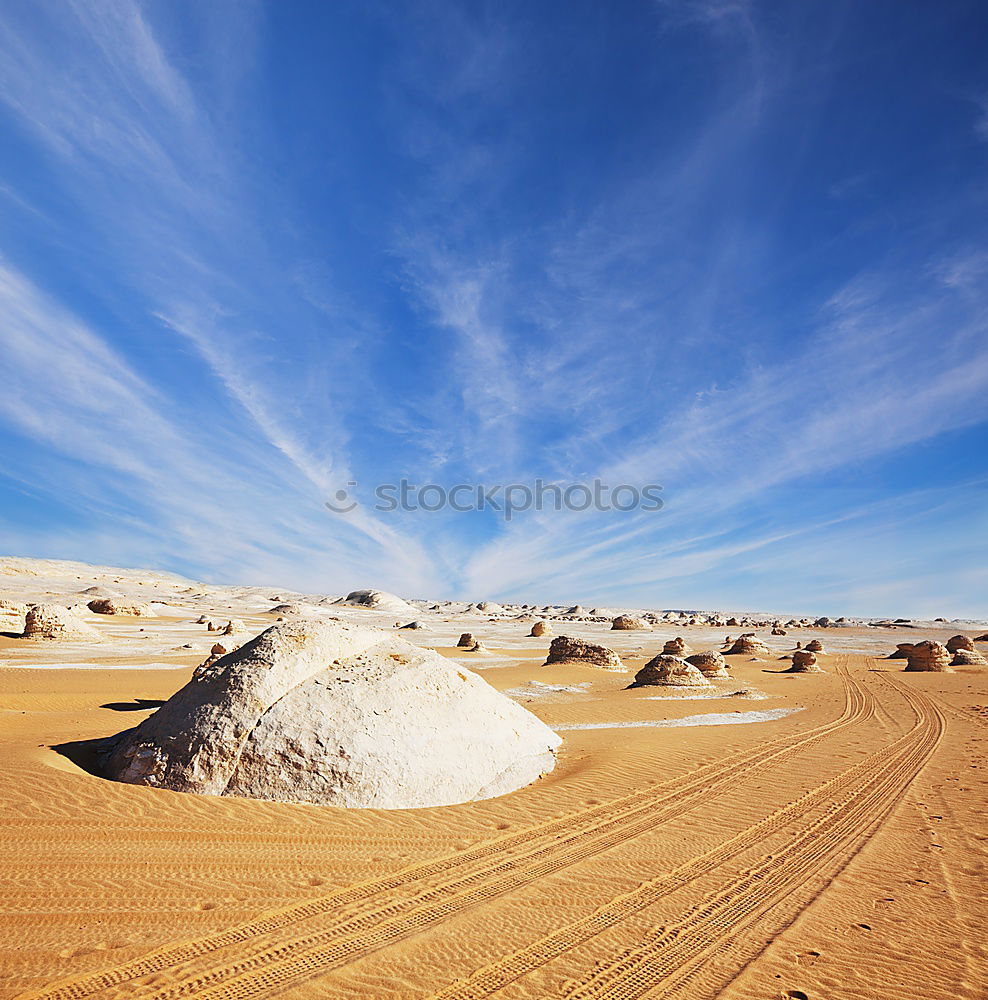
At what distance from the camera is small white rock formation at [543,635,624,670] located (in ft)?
84.1

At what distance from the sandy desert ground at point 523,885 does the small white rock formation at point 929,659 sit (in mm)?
24304

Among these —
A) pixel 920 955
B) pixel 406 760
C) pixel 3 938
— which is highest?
pixel 406 760

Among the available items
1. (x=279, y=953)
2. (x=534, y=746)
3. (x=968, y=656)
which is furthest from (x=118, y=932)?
(x=968, y=656)

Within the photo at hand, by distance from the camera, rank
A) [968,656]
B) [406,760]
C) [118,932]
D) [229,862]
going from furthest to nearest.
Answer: [968,656]
[406,760]
[229,862]
[118,932]

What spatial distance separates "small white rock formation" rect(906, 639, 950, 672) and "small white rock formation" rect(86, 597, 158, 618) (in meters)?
43.7

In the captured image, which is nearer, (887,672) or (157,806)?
(157,806)

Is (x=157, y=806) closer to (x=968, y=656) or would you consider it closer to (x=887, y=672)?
(x=887, y=672)

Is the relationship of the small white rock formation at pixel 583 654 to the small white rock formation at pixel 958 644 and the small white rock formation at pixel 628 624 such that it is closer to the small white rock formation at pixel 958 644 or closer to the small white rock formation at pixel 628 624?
the small white rock formation at pixel 958 644

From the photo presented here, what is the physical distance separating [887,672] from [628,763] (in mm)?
26255

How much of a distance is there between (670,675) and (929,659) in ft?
59.3

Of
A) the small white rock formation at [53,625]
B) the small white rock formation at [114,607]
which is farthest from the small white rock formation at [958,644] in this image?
the small white rock formation at [114,607]

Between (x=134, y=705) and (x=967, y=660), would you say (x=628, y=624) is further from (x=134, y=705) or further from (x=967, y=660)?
(x=134, y=705)

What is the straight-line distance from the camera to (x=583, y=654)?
86.7ft

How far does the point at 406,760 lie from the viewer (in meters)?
6.75
